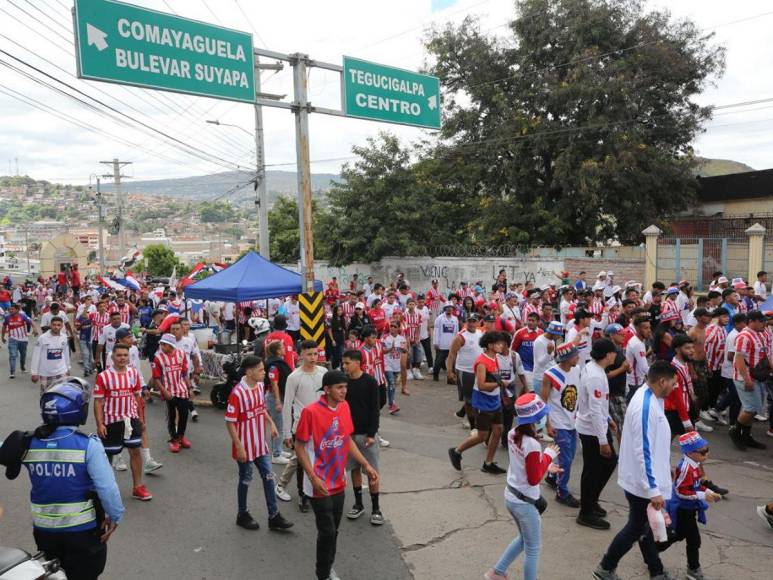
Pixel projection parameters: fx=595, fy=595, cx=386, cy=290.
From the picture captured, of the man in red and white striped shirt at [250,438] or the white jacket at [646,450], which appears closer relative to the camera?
the white jacket at [646,450]

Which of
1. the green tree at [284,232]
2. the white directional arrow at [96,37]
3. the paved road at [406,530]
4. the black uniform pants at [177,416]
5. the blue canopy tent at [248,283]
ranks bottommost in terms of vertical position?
the paved road at [406,530]

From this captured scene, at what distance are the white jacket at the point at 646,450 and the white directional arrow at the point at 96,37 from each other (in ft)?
20.1

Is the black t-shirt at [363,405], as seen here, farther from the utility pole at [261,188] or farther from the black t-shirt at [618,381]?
the utility pole at [261,188]

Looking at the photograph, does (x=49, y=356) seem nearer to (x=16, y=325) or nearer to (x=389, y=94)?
(x=16, y=325)

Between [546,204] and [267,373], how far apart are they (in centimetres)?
1914

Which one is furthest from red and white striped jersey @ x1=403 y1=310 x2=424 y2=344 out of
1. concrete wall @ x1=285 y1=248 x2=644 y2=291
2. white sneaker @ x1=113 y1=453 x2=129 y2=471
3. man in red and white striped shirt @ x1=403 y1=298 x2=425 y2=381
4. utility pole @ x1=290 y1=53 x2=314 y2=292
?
concrete wall @ x1=285 y1=248 x2=644 y2=291

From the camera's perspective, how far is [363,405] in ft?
19.3

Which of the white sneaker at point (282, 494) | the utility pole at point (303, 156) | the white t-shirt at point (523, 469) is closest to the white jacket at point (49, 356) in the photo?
the utility pole at point (303, 156)

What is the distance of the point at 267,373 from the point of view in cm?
724

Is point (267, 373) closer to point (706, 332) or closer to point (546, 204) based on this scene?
point (706, 332)

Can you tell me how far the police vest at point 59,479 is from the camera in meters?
3.66

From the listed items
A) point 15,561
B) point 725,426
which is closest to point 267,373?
point 15,561

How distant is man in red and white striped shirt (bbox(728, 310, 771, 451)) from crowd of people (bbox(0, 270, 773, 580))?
2 cm

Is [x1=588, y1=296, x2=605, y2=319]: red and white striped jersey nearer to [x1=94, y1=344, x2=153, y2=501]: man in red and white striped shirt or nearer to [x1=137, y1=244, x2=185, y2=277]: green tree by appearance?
[x1=94, y1=344, x2=153, y2=501]: man in red and white striped shirt
